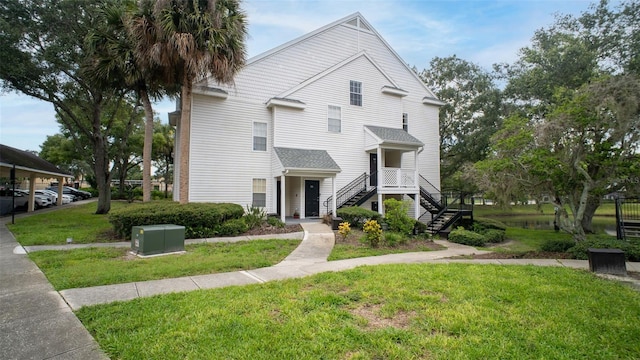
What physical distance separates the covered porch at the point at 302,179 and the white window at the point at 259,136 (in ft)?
2.89

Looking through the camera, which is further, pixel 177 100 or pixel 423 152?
pixel 423 152

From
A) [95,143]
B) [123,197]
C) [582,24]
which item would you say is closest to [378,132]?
[582,24]

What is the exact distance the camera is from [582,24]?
58.0 ft

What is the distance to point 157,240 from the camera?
838 centimetres

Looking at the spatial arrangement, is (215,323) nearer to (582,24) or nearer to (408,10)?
(408,10)

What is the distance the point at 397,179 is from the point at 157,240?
40.4 ft

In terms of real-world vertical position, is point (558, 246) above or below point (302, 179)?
below

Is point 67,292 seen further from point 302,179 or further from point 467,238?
point 467,238

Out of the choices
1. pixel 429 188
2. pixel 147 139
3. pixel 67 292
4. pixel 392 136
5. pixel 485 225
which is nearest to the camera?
pixel 67 292

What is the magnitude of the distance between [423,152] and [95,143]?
21.1 metres

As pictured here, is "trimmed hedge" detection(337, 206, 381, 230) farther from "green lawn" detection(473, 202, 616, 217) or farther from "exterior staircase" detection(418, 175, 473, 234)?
"green lawn" detection(473, 202, 616, 217)

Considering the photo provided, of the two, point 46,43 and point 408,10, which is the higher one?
point 46,43

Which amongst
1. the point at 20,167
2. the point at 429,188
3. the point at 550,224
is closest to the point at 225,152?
the point at 20,167

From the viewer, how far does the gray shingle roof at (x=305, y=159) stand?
14.9 meters
